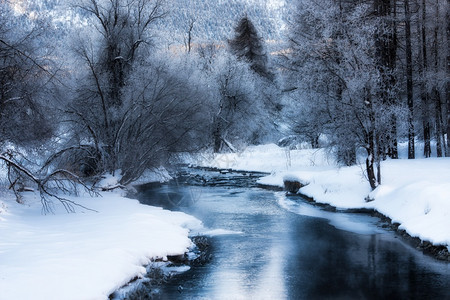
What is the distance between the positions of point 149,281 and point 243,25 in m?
48.4

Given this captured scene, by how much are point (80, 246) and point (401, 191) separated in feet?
39.0

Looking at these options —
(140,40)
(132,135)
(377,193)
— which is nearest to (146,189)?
(132,135)

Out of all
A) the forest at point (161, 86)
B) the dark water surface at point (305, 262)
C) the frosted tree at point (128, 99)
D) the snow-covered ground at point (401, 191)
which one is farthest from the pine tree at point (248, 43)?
the dark water surface at point (305, 262)

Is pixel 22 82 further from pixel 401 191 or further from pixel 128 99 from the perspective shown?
pixel 401 191

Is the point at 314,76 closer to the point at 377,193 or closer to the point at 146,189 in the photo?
the point at 377,193

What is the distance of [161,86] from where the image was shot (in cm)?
2559

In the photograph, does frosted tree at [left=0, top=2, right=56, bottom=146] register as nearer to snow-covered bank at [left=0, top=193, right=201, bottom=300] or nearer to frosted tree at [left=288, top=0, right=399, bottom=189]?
snow-covered bank at [left=0, top=193, right=201, bottom=300]

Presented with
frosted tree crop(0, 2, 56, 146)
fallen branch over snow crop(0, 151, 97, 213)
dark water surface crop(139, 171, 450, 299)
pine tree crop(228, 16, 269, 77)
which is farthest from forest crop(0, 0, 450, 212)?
pine tree crop(228, 16, 269, 77)

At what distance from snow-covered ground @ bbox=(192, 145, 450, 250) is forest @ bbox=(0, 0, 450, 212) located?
0.86 meters

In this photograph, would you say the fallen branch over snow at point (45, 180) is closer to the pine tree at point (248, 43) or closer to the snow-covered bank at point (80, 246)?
the snow-covered bank at point (80, 246)

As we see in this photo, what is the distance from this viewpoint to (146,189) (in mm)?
27609

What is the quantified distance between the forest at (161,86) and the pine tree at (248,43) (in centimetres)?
2475

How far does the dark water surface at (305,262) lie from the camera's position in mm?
9892

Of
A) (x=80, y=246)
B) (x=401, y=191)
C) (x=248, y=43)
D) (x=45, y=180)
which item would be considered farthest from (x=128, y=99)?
(x=248, y=43)
